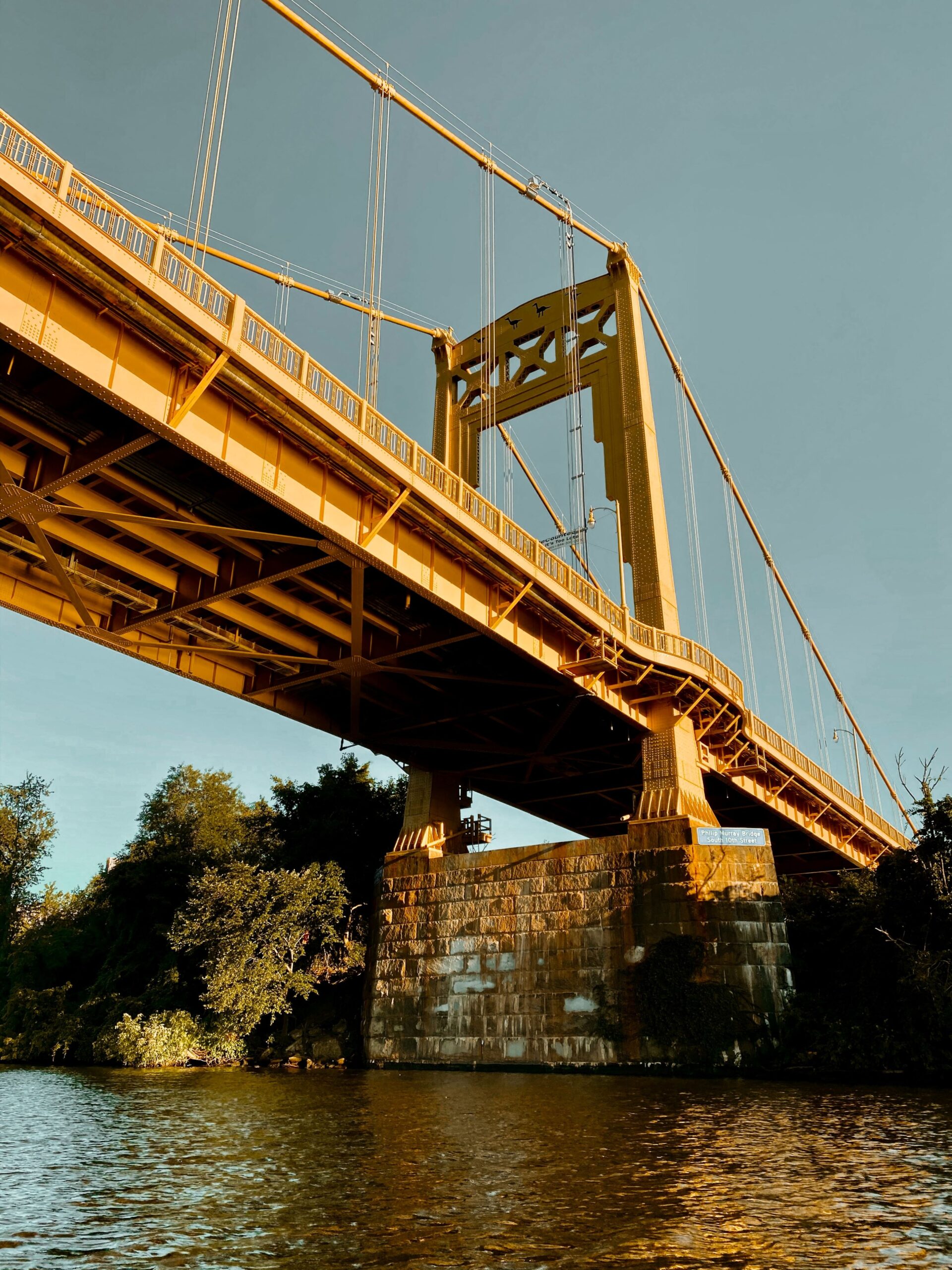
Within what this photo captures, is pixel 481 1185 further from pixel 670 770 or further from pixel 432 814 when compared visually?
pixel 432 814

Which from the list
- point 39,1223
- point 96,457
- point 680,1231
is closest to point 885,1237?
point 680,1231

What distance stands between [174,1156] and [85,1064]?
2482 cm

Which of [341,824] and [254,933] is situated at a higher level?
[341,824]

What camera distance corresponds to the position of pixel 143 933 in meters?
37.2

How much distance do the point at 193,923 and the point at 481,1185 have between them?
→ 2540 centimetres

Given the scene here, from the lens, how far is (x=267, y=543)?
20.8m

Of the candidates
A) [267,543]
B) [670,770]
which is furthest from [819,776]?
[267,543]

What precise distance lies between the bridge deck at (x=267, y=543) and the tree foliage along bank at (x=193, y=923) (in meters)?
6.86

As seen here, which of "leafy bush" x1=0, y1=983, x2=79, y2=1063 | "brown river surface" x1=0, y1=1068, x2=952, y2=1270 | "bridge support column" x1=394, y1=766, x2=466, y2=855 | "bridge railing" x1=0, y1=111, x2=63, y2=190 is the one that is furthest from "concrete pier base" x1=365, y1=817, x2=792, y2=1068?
"bridge railing" x1=0, y1=111, x2=63, y2=190

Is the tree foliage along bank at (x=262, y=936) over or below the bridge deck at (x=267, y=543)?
below

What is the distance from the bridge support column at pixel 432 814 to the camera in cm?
3186

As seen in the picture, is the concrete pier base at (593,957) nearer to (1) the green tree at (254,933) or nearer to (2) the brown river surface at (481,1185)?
(1) the green tree at (254,933)

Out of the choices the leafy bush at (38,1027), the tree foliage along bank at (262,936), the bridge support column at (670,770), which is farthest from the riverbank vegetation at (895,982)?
the leafy bush at (38,1027)

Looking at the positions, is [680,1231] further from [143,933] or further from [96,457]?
[143,933]
